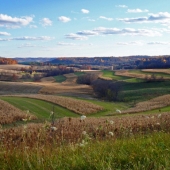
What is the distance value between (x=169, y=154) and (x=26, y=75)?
135 metres

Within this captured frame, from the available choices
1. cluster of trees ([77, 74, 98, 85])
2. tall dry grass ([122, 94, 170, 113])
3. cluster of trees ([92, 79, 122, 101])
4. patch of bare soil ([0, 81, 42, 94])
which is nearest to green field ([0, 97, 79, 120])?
tall dry grass ([122, 94, 170, 113])

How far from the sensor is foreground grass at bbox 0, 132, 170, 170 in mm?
4512

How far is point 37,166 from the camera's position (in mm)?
4645

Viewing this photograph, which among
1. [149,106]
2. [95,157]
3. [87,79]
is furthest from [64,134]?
[87,79]

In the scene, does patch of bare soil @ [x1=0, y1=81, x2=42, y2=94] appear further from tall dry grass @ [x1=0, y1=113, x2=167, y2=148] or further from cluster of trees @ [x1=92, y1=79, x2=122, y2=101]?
tall dry grass @ [x1=0, y1=113, x2=167, y2=148]

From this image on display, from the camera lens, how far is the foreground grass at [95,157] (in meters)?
4.51

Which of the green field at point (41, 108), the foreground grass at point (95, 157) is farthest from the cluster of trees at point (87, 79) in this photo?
the foreground grass at point (95, 157)

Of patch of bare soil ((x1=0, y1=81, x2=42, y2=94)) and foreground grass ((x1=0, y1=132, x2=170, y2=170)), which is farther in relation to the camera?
patch of bare soil ((x1=0, y1=81, x2=42, y2=94))

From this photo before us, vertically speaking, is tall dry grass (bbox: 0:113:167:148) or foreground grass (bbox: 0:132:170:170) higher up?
foreground grass (bbox: 0:132:170:170)

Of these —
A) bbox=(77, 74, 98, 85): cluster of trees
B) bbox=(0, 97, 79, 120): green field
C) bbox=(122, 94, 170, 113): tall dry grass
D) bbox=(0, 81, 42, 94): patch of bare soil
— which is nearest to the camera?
bbox=(0, 97, 79, 120): green field

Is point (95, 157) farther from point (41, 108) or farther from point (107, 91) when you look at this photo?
point (107, 91)

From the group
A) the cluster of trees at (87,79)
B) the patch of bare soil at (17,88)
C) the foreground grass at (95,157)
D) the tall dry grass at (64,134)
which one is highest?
the foreground grass at (95,157)

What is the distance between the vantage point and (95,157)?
490cm

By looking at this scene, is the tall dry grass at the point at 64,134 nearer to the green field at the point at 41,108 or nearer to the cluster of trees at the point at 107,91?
the green field at the point at 41,108
